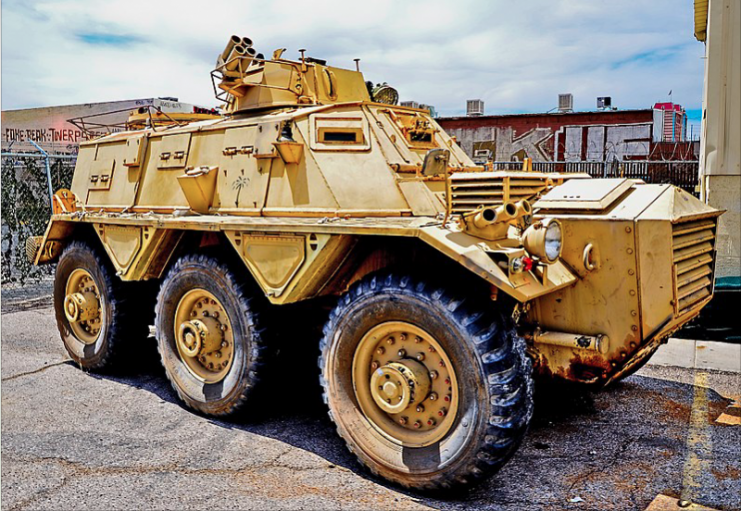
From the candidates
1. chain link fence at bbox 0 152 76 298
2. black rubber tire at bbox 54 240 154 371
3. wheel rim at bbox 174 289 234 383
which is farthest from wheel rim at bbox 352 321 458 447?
chain link fence at bbox 0 152 76 298

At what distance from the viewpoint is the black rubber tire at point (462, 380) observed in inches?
147

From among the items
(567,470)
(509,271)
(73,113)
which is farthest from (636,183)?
(73,113)

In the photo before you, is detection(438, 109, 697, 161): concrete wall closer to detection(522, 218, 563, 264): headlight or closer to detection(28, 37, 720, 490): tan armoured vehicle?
detection(28, 37, 720, 490): tan armoured vehicle

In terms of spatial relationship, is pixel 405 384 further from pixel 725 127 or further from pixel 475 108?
pixel 475 108

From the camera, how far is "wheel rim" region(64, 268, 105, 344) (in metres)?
6.72

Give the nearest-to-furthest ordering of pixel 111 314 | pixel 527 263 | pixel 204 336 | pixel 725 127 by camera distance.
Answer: pixel 527 263 → pixel 204 336 → pixel 111 314 → pixel 725 127

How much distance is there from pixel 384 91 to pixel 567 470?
12.8 ft

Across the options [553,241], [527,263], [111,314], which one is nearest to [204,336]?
[111,314]

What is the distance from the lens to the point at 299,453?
4.68 m

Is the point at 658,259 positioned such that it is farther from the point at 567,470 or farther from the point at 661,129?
the point at 661,129

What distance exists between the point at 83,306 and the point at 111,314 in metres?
0.45

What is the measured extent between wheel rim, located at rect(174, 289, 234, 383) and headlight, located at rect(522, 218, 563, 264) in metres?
2.41

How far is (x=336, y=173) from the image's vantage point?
5.07 m

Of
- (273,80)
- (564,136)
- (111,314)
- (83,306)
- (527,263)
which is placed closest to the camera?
(527,263)
